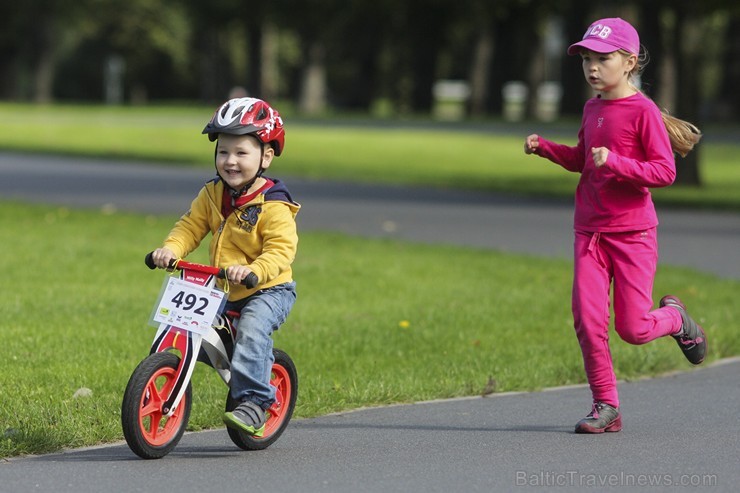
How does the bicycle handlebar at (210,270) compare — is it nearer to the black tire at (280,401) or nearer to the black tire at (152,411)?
the black tire at (152,411)

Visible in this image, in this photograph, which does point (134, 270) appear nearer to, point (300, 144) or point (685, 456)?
point (685, 456)

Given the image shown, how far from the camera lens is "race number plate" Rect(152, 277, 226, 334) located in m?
5.83

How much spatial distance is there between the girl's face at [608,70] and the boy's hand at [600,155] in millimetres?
390

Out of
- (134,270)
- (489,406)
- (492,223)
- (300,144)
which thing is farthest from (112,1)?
(489,406)

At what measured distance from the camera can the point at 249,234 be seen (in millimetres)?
6012

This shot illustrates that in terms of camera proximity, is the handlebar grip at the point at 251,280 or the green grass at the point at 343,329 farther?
the green grass at the point at 343,329

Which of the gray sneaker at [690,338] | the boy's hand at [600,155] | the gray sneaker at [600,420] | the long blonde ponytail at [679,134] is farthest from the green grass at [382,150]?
the boy's hand at [600,155]

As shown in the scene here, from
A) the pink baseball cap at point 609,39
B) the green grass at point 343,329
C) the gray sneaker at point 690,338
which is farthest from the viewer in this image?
the green grass at point 343,329

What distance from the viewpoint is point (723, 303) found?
37.3 feet

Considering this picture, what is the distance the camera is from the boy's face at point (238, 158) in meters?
5.99

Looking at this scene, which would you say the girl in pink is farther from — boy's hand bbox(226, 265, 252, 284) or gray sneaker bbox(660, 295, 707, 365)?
boy's hand bbox(226, 265, 252, 284)

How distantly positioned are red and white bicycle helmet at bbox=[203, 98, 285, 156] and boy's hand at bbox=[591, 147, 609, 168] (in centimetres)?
132

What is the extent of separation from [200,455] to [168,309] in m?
0.67

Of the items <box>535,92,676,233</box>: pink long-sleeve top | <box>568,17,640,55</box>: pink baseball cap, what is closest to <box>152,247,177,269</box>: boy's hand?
<box>535,92,676,233</box>: pink long-sleeve top
